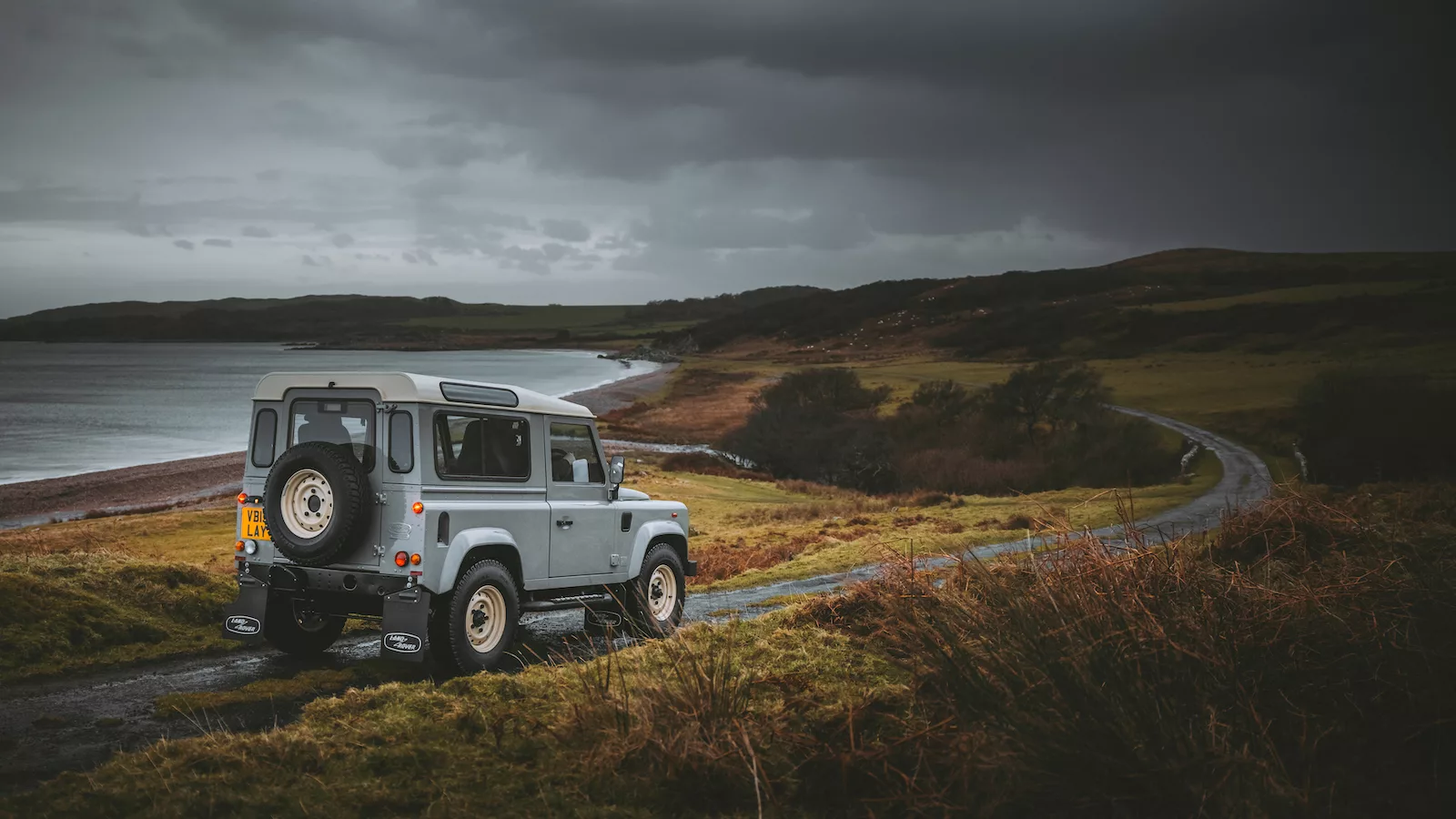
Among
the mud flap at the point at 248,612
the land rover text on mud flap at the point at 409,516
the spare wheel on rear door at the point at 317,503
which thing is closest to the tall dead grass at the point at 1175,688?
the land rover text on mud flap at the point at 409,516

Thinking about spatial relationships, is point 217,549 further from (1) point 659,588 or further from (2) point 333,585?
(2) point 333,585

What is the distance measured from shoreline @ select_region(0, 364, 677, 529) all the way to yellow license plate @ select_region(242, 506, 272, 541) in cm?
3197

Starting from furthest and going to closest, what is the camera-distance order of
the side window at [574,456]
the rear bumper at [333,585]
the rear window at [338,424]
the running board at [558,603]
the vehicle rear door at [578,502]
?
the side window at [574,456] < the vehicle rear door at [578,502] < the running board at [558,603] < the rear window at [338,424] < the rear bumper at [333,585]

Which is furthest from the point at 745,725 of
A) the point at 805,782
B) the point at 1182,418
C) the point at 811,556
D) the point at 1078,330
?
the point at 1078,330

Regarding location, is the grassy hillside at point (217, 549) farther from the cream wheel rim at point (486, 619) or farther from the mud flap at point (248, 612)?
the cream wheel rim at point (486, 619)

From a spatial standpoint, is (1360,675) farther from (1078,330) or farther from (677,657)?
(1078,330)

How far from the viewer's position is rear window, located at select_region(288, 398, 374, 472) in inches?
376

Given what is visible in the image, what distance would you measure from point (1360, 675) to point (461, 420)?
771cm

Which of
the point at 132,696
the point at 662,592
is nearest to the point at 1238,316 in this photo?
the point at 662,592

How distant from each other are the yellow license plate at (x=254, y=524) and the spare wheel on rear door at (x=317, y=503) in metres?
0.56

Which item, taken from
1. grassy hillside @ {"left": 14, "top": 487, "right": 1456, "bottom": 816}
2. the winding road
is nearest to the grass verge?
the winding road

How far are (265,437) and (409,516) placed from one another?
6.54ft

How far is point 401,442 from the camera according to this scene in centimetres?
941

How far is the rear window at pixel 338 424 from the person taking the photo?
954 cm
